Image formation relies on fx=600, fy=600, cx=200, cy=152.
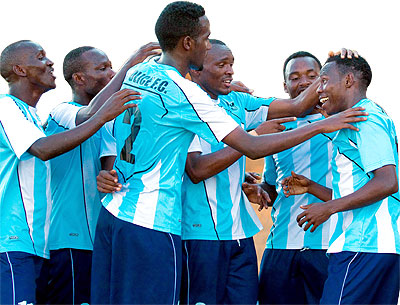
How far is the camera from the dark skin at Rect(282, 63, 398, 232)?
3736mm

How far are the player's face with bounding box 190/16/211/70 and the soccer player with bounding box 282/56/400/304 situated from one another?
109 cm

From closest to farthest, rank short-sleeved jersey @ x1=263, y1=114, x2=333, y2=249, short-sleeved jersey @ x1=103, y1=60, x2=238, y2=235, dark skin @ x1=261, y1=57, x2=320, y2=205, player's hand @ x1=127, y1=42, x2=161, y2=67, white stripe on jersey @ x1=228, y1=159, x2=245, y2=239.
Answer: short-sleeved jersey @ x1=103, y1=60, x2=238, y2=235 < white stripe on jersey @ x1=228, y1=159, x2=245, y2=239 < player's hand @ x1=127, y1=42, x2=161, y2=67 < short-sleeved jersey @ x1=263, y1=114, x2=333, y2=249 < dark skin @ x1=261, y1=57, x2=320, y2=205

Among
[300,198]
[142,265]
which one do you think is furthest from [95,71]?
[142,265]

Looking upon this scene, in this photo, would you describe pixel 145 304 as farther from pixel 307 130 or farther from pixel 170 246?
pixel 307 130

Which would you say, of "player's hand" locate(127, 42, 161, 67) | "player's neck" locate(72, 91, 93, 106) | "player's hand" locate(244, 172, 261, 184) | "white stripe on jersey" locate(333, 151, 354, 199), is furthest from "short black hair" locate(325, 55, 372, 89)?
"player's neck" locate(72, 91, 93, 106)

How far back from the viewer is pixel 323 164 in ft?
16.8

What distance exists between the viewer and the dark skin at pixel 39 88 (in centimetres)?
404

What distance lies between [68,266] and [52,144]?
47.7 inches

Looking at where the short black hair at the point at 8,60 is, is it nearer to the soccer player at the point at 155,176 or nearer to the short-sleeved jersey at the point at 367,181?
the soccer player at the point at 155,176

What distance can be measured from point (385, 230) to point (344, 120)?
2.44ft

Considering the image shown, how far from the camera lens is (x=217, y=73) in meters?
5.01

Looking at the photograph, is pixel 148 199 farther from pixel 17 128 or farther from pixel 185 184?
pixel 17 128

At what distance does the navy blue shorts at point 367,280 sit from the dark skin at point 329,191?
1.01 ft

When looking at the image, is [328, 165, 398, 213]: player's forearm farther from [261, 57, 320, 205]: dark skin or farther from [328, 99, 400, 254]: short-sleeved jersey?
[261, 57, 320, 205]: dark skin
